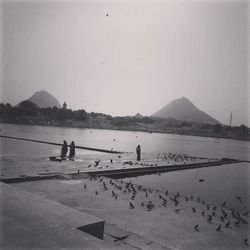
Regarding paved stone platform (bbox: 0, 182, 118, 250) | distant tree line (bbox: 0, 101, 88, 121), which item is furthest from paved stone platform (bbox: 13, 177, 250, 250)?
distant tree line (bbox: 0, 101, 88, 121)

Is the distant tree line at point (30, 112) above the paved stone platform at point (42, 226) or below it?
above

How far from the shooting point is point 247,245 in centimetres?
902

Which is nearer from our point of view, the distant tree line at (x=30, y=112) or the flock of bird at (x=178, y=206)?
the flock of bird at (x=178, y=206)

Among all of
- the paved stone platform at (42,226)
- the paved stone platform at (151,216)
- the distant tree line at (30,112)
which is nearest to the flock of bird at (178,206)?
the paved stone platform at (151,216)

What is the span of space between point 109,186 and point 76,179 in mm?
2184

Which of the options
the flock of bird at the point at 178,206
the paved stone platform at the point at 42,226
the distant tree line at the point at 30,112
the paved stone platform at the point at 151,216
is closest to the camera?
the paved stone platform at the point at 42,226

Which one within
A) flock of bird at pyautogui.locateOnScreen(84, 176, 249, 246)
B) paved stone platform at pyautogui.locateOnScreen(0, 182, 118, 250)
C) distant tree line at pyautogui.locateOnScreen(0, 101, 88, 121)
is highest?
distant tree line at pyautogui.locateOnScreen(0, 101, 88, 121)

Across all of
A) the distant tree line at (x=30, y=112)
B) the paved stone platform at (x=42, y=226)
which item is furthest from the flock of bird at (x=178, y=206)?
the distant tree line at (x=30, y=112)

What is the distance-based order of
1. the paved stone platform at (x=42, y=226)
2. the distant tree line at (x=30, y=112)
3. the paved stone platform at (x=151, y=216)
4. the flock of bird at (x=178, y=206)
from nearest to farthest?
1. the paved stone platform at (x=42, y=226)
2. the paved stone platform at (x=151, y=216)
3. the flock of bird at (x=178, y=206)
4. the distant tree line at (x=30, y=112)

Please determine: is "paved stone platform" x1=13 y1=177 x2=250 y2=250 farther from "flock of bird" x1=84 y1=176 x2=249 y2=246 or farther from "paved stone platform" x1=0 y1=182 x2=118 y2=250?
"paved stone platform" x1=0 y1=182 x2=118 y2=250

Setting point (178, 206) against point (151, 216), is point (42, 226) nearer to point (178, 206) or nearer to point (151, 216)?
point (151, 216)

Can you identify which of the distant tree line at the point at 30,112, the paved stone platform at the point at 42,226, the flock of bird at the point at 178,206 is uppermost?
the distant tree line at the point at 30,112

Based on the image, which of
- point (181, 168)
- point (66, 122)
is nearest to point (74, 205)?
point (181, 168)

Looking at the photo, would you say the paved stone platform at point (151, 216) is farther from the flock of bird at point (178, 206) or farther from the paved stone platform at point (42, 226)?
the paved stone platform at point (42, 226)
